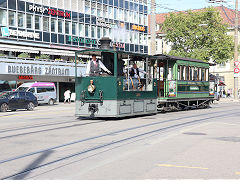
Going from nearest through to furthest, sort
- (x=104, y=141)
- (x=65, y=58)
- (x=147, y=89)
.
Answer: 1. (x=104, y=141)
2. (x=147, y=89)
3. (x=65, y=58)

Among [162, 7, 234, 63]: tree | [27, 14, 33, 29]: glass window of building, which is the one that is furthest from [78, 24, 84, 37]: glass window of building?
[162, 7, 234, 63]: tree

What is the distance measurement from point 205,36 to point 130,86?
39928 millimetres

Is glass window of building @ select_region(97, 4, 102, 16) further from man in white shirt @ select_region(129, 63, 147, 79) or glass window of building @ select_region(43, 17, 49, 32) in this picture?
man in white shirt @ select_region(129, 63, 147, 79)

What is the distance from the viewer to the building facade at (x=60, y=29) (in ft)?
134

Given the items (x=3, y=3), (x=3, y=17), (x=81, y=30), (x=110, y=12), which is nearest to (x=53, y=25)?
(x=81, y=30)

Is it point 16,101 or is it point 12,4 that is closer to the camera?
point 16,101

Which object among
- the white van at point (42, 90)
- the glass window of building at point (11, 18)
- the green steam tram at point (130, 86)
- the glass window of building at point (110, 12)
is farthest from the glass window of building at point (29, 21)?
the green steam tram at point (130, 86)

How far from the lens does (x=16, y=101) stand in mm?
27750

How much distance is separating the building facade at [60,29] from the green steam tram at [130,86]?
2123 centimetres

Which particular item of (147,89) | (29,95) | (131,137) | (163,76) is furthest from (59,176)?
(29,95)

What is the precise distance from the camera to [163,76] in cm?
2241

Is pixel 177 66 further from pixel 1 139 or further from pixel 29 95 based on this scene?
pixel 1 139

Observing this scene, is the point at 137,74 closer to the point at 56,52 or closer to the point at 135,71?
the point at 135,71

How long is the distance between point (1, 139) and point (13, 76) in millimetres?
30936
